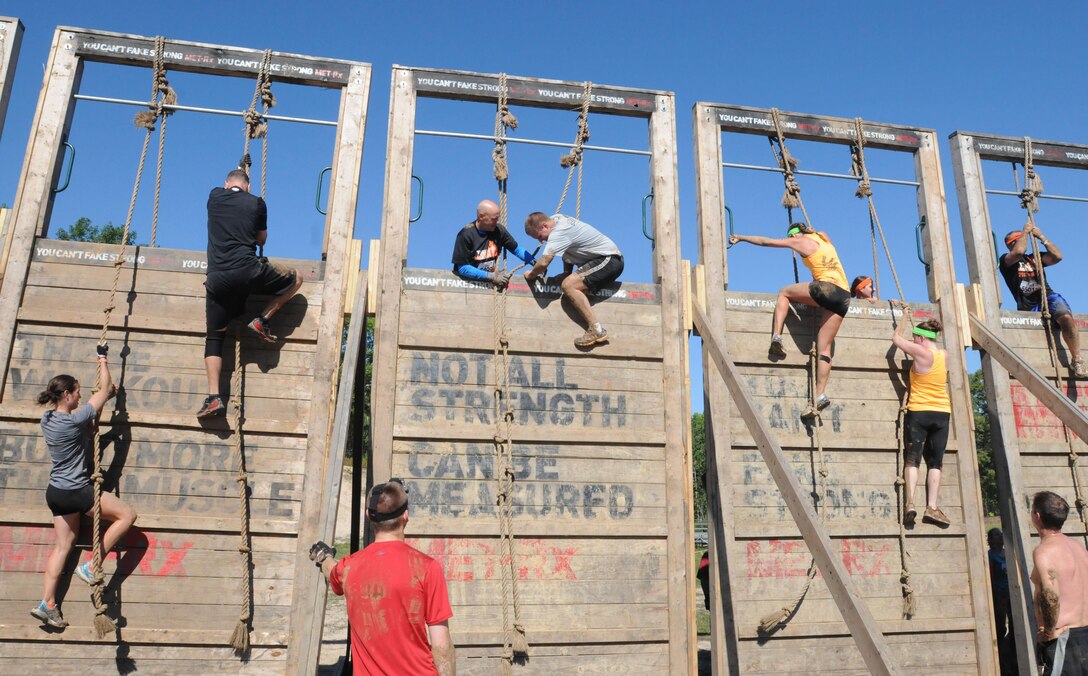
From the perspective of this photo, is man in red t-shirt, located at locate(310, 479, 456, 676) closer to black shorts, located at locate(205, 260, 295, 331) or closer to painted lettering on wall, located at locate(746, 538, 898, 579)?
black shorts, located at locate(205, 260, 295, 331)

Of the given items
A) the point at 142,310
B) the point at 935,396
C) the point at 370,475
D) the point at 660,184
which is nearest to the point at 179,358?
the point at 142,310

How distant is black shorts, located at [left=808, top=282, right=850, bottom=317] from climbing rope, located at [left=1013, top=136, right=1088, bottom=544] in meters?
2.93

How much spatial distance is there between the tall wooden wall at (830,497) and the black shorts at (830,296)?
0.31 metres

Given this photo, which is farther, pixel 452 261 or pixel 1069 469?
pixel 1069 469

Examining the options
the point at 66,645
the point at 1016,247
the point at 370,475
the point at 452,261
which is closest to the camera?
the point at 66,645

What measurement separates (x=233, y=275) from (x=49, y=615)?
2837mm

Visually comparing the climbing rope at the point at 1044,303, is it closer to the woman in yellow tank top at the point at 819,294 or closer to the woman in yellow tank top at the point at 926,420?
the woman in yellow tank top at the point at 926,420

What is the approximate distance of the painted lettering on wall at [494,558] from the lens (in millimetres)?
6230

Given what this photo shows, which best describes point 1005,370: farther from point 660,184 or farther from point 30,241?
point 30,241

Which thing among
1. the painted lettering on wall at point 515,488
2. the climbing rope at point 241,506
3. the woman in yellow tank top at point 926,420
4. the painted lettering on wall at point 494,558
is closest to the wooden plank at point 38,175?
the climbing rope at point 241,506

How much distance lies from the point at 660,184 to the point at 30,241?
566 cm

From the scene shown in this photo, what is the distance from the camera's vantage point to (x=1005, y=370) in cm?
816

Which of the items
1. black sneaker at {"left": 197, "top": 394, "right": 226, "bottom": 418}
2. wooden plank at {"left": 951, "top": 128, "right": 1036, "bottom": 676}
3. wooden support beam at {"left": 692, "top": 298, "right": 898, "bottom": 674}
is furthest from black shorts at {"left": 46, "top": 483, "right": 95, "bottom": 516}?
wooden plank at {"left": 951, "top": 128, "right": 1036, "bottom": 676}

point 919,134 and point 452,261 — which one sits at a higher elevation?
point 919,134
